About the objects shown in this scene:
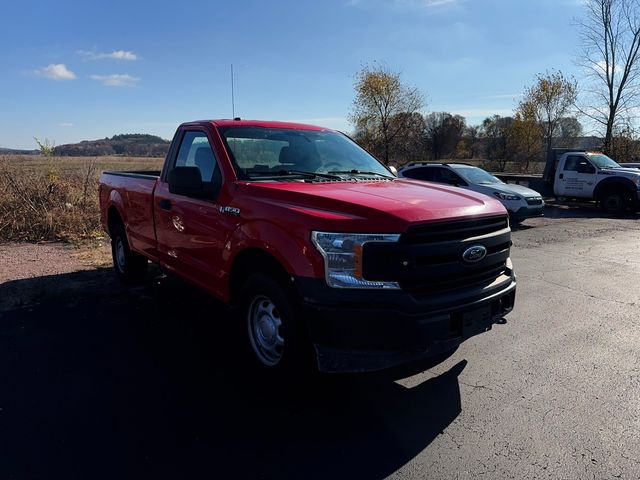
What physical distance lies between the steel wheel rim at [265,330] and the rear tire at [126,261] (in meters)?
3.13

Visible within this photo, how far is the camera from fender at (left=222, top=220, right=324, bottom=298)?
3.07 meters

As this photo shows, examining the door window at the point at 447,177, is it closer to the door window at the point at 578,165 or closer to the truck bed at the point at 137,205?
the door window at the point at 578,165

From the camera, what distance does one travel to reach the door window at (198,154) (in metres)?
4.40

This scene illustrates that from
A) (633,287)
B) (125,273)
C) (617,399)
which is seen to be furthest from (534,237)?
(125,273)

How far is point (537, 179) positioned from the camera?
1905 cm

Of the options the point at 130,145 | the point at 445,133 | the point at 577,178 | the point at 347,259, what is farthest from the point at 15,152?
the point at 445,133

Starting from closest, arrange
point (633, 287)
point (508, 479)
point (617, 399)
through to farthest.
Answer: point (508, 479) < point (617, 399) < point (633, 287)

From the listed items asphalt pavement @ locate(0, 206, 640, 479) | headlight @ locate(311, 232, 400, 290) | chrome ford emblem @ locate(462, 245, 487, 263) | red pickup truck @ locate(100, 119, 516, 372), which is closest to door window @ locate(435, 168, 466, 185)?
asphalt pavement @ locate(0, 206, 640, 479)

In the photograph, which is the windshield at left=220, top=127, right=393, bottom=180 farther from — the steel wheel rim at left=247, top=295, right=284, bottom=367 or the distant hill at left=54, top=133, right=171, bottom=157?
the distant hill at left=54, top=133, right=171, bottom=157

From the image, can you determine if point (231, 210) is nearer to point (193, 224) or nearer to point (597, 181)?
point (193, 224)

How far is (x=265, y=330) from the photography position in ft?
12.1

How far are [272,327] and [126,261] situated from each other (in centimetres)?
382

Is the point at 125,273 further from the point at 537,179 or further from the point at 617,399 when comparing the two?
the point at 537,179

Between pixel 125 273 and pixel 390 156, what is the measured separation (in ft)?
94.6
